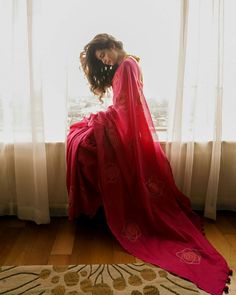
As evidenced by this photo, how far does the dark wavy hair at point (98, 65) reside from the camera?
1863mm

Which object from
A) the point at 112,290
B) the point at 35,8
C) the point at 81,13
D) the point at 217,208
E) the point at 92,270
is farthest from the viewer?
the point at 217,208

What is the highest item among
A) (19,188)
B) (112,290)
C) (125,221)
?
(19,188)

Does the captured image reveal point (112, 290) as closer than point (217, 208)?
Yes

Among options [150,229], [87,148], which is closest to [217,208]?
[150,229]

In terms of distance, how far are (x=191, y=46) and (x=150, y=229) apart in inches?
50.5

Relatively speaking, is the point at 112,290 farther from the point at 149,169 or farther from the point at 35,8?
the point at 35,8

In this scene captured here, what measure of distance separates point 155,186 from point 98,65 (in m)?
0.94

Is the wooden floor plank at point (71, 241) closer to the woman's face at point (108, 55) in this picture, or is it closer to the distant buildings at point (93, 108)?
the distant buildings at point (93, 108)

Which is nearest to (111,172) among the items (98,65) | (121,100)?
(121,100)

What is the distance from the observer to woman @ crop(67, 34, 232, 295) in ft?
5.61

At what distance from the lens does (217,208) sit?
2.24m

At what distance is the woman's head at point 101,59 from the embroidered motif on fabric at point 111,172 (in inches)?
23.8

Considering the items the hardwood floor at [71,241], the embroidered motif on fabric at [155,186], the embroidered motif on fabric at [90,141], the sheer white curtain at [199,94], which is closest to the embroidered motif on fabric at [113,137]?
the embroidered motif on fabric at [90,141]

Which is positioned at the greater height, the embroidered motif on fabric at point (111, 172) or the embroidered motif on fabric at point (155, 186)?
the embroidered motif on fabric at point (111, 172)
